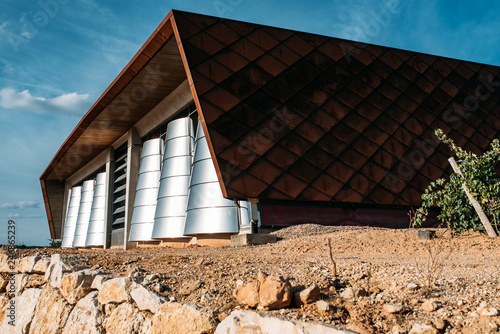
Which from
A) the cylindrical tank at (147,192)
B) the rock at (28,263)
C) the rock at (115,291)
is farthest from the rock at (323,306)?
the cylindrical tank at (147,192)

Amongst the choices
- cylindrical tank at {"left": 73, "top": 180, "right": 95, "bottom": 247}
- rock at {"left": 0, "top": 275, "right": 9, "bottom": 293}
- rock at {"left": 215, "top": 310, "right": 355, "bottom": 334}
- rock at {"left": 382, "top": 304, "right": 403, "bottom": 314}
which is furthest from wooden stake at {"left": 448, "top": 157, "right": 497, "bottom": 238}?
cylindrical tank at {"left": 73, "top": 180, "right": 95, "bottom": 247}

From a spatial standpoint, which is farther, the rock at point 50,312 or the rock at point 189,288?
the rock at point 50,312

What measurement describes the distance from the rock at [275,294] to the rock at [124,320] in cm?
140

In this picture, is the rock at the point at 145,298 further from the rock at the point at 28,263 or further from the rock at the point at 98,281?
the rock at the point at 28,263

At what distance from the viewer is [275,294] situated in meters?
3.08

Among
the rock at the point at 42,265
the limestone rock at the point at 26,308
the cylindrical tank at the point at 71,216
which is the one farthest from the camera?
the cylindrical tank at the point at 71,216

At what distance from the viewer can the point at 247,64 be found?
54.4 feet

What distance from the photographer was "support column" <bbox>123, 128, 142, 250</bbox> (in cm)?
2398

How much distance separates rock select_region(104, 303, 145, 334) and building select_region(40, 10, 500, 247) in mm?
9389

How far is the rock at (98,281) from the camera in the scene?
4.73 metres

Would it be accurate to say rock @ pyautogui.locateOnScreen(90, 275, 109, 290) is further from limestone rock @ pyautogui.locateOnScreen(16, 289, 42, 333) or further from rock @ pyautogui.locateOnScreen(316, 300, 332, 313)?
rock @ pyautogui.locateOnScreen(316, 300, 332, 313)

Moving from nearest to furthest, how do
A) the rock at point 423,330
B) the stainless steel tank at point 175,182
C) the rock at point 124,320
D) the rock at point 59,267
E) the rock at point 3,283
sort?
the rock at point 423,330
the rock at point 124,320
the rock at point 59,267
the rock at point 3,283
the stainless steel tank at point 175,182

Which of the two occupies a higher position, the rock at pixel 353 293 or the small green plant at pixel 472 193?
the small green plant at pixel 472 193

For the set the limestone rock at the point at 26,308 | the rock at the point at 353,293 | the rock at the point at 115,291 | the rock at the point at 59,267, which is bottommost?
the limestone rock at the point at 26,308
